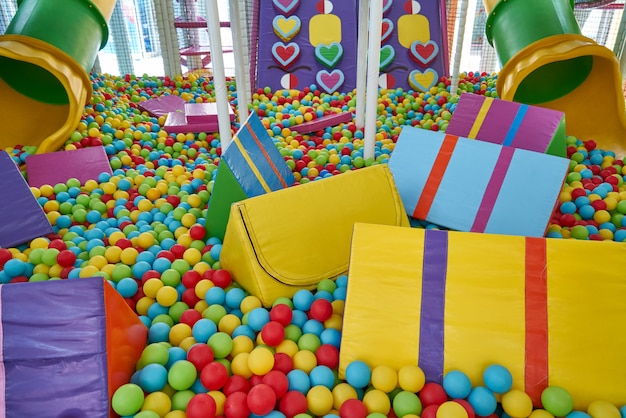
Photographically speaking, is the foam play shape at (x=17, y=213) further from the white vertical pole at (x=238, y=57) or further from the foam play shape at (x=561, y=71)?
the foam play shape at (x=561, y=71)

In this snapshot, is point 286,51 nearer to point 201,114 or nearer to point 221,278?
point 201,114

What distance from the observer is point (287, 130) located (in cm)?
322

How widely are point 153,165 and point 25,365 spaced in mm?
1974

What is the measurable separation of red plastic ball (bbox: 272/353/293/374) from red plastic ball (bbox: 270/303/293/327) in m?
0.12

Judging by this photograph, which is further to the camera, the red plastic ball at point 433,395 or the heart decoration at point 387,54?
the heart decoration at point 387,54

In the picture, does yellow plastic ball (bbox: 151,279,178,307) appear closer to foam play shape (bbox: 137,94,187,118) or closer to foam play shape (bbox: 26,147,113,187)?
foam play shape (bbox: 26,147,113,187)

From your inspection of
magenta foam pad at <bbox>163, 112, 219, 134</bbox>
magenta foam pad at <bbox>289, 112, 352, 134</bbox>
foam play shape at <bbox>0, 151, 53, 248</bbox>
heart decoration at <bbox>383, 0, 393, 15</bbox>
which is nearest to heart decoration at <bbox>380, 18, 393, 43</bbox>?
heart decoration at <bbox>383, 0, 393, 15</bbox>

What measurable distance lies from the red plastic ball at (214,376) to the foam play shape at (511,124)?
1770mm

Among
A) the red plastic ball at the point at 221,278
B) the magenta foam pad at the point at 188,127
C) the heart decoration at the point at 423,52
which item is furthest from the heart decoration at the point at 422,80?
the red plastic ball at the point at 221,278

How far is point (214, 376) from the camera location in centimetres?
118

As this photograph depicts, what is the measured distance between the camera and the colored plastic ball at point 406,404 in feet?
3.66

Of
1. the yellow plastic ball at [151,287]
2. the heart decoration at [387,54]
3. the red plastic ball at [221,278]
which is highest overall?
the heart decoration at [387,54]

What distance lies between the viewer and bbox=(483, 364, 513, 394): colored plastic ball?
112cm

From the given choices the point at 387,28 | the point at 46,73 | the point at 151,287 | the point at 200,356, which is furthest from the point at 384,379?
the point at 387,28
